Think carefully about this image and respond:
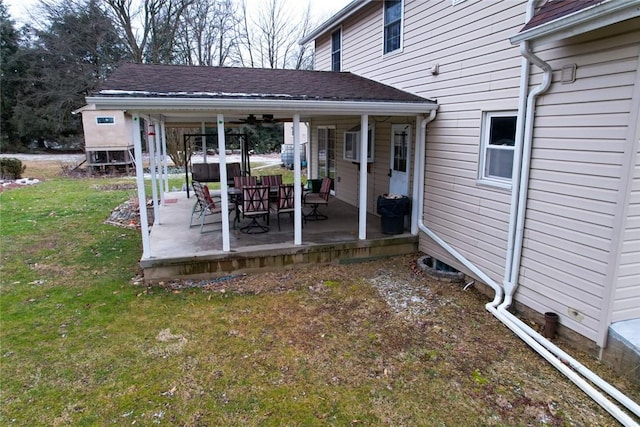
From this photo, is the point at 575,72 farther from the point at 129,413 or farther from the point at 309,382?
the point at 129,413

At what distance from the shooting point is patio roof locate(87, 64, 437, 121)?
523cm

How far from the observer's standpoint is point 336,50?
1094cm

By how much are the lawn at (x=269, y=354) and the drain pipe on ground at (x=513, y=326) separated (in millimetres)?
74

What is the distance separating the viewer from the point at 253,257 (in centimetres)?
607

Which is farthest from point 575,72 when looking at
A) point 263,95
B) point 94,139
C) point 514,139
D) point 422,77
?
point 94,139

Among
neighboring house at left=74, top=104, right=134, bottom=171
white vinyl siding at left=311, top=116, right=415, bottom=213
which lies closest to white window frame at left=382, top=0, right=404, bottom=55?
white vinyl siding at left=311, top=116, right=415, bottom=213

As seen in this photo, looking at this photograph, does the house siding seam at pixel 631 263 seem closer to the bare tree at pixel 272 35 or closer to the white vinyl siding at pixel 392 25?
the white vinyl siding at pixel 392 25

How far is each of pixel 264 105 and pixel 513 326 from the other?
4287 millimetres

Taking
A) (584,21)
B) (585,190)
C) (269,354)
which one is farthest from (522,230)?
(269,354)

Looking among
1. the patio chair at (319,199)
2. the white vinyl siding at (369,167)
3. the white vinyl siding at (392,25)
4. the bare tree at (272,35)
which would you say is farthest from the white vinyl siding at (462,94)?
the bare tree at (272,35)

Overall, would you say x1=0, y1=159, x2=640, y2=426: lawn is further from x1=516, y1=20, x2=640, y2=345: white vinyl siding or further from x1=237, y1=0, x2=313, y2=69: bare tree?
x1=237, y1=0, x2=313, y2=69: bare tree

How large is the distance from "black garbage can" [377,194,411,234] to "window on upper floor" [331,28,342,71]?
533 centimetres

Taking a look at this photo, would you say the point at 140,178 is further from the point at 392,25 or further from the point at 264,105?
the point at 392,25

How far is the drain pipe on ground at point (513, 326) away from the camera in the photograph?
3.12 m
